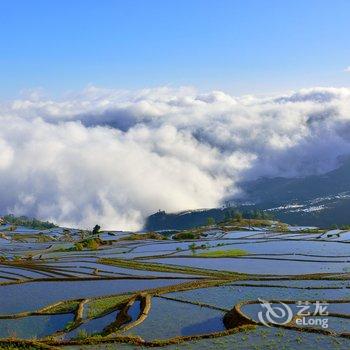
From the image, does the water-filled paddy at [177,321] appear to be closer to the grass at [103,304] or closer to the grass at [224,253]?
the grass at [103,304]

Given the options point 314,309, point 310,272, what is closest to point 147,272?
point 310,272

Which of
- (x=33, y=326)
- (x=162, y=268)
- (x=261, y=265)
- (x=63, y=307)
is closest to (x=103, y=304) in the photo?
(x=63, y=307)

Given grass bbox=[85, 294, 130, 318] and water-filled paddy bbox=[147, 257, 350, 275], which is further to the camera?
water-filled paddy bbox=[147, 257, 350, 275]

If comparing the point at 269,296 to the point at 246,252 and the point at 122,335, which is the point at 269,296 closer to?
the point at 122,335

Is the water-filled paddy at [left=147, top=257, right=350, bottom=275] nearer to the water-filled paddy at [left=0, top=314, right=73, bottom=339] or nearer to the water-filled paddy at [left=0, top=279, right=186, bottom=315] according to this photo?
the water-filled paddy at [left=0, top=279, right=186, bottom=315]

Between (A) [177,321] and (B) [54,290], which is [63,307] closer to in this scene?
(B) [54,290]

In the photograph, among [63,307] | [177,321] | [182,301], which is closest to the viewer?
[177,321]

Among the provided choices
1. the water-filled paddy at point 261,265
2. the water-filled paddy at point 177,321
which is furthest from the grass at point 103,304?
the water-filled paddy at point 261,265

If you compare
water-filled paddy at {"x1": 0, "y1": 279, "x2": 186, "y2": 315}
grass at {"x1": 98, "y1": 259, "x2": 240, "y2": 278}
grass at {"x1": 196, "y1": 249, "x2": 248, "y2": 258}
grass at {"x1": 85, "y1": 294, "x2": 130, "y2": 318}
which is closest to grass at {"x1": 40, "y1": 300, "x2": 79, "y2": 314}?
grass at {"x1": 85, "y1": 294, "x2": 130, "y2": 318}
